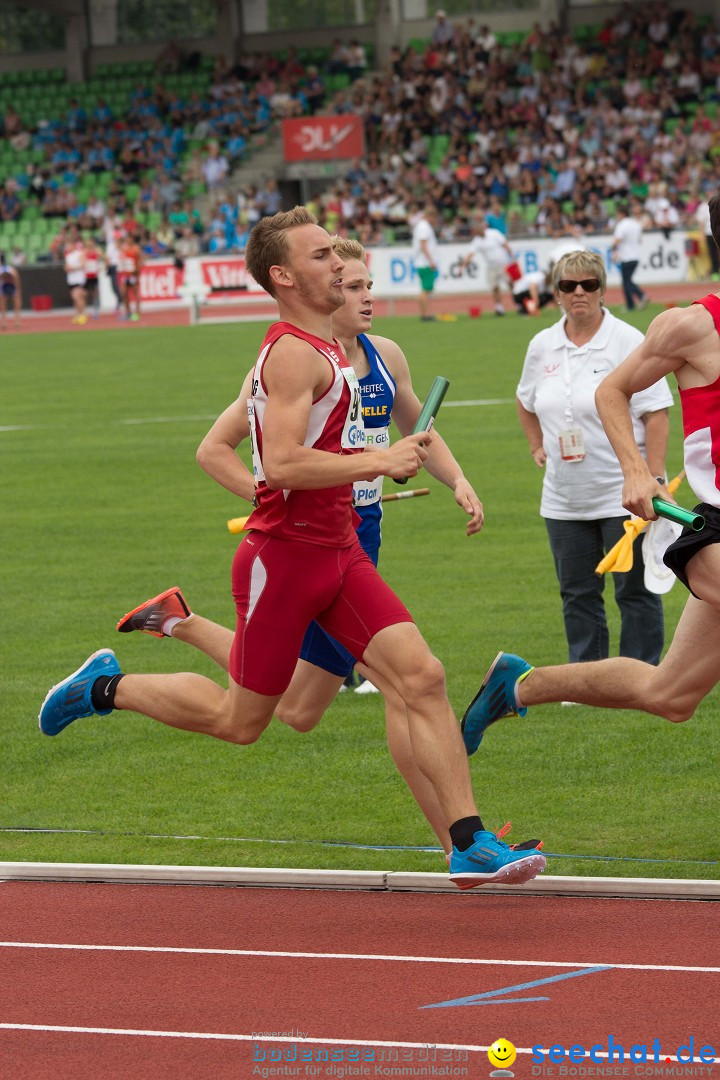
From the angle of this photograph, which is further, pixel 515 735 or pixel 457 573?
pixel 457 573

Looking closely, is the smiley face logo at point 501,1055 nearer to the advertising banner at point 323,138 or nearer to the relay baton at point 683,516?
the relay baton at point 683,516

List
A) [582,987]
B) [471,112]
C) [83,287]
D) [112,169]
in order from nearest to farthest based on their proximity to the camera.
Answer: [582,987] → [83,287] → [471,112] → [112,169]

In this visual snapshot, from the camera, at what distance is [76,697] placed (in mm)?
6152

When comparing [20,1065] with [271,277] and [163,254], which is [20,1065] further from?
[163,254]

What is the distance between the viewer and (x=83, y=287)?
131 ft

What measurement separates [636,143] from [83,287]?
575 inches

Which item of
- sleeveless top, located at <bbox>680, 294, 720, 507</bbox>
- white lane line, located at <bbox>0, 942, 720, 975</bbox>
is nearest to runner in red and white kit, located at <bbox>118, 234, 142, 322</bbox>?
sleeveless top, located at <bbox>680, 294, 720, 507</bbox>

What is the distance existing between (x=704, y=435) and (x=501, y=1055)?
2.20m

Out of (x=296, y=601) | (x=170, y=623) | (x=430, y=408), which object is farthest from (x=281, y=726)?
(x=430, y=408)

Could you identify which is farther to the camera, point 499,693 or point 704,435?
point 499,693

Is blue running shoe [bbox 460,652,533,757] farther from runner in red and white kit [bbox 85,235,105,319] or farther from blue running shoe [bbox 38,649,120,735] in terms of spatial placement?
runner in red and white kit [bbox 85,235,105,319]

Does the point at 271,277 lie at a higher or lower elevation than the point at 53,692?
higher

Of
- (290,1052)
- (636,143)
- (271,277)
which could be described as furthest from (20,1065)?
(636,143)

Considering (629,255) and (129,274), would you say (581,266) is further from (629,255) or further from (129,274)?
(129,274)
